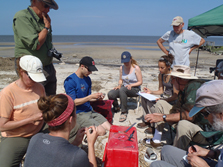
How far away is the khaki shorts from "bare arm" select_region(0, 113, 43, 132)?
103cm

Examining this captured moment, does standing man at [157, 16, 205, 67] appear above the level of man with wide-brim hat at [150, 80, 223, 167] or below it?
above

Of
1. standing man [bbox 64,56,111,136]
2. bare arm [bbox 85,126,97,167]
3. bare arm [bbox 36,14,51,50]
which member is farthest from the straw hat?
bare arm [bbox 36,14,51,50]

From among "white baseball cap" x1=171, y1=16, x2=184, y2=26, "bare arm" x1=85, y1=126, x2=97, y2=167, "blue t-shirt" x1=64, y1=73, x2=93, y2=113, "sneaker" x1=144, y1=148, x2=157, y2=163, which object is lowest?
"sneaker" x1=144, y1=148, x2=157, y2=163

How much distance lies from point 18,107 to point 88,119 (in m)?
1.27

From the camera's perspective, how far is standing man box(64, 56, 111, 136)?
320cm

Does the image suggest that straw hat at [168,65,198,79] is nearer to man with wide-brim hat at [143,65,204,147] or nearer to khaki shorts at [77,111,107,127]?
man with wide-brim hat at [143,65,204,147]

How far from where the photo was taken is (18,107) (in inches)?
87.1

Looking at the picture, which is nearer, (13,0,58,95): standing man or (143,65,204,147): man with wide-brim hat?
(143,65,204,147): man with wide-brim hat

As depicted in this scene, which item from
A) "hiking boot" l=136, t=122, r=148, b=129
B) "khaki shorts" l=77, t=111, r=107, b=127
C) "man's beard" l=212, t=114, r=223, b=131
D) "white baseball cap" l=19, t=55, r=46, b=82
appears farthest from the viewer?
"hiking boot" l=136, t=122, r=148, b=129

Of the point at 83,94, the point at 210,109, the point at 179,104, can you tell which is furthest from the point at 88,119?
the point at 210,109

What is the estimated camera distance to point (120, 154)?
2.10 m

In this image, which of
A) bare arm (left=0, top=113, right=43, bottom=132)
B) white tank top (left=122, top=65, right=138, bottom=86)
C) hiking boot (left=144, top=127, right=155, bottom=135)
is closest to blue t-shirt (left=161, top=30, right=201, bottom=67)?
white tank top (left=122, top=65, right=138, bottom=86)

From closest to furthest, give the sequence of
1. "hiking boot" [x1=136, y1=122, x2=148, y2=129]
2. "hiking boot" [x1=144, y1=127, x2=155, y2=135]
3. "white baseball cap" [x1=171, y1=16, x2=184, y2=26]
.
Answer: "hiking boot" [x1=144, y1=127, x2=155, y2=135]
"hiking boot" [x1=136, y1=122, x2=148, y2=129]
"white baseball cap" [x1=171, y1=16, x2=184, y2=26]

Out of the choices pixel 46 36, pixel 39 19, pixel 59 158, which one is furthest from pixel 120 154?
pixel 39 19
